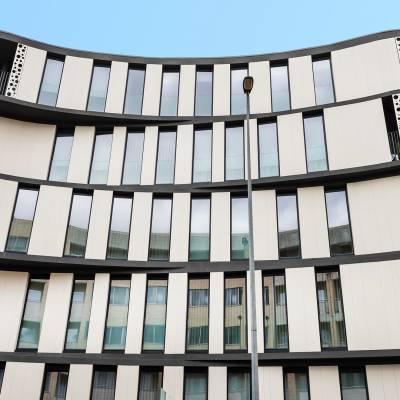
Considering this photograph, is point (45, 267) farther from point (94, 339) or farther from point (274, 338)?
point (274, 338)

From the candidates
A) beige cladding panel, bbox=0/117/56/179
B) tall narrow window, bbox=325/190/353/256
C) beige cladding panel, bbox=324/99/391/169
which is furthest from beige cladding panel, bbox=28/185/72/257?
beige cladding panel, bbox=324/99/391/169

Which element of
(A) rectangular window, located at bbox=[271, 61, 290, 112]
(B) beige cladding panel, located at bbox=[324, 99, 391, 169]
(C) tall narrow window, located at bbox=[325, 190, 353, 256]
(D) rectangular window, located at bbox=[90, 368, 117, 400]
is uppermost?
(A) rectangular window, located at bbox=[271, 61, 290, 112]

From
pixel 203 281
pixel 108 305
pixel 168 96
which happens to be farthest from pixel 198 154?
pixel 108 305

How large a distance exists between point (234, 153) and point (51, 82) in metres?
9.39

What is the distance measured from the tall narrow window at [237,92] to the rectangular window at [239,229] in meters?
4.41

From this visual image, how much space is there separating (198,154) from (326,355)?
32.0ft

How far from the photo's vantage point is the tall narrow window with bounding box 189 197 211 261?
18.1 meters

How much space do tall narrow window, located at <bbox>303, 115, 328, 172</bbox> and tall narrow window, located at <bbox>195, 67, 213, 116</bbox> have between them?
455 cm

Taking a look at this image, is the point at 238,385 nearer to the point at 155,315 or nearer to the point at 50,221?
the point at 155,315

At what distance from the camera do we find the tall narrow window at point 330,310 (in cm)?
1587

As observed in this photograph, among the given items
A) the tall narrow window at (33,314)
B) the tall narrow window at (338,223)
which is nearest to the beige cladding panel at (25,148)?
the tall narrow window at (33,314)

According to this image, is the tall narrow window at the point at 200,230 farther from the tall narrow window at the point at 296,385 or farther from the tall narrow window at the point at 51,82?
the tall narrow window at the point at 51,82

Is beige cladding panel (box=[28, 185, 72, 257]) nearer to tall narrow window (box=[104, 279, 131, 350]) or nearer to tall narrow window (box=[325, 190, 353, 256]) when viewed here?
tall narrow window (box=[104, 279, 131, 350])

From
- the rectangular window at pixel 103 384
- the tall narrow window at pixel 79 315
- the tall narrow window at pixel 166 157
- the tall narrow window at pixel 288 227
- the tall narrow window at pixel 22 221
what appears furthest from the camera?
the tall narrow window at pixel 166 157
